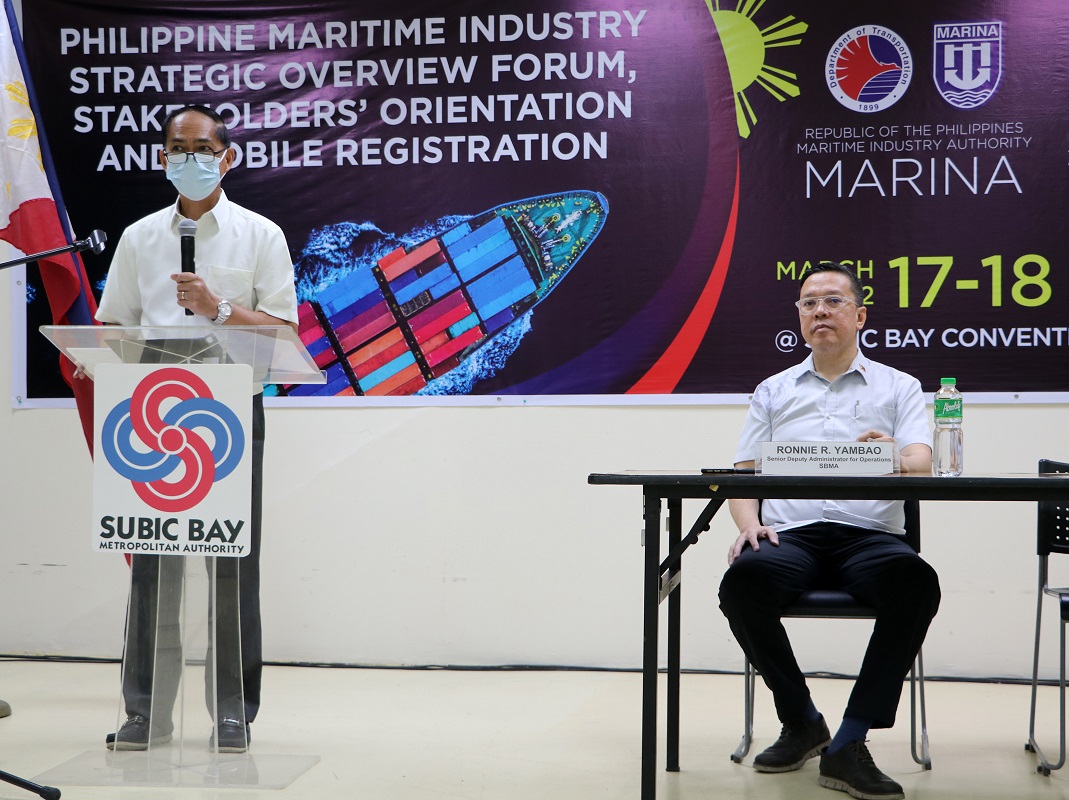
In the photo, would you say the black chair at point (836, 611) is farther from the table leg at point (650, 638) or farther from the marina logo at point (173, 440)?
the marina logo at point (173, 440)

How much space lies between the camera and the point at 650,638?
2195 mm

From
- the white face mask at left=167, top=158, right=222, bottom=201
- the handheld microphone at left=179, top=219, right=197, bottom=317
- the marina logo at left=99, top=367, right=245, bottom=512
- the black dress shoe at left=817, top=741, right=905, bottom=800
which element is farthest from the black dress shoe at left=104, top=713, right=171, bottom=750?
the black dress shoe at left=817, top=741, right=905, bottom=800

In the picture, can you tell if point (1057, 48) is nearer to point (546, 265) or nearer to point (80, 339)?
point (546, 265)

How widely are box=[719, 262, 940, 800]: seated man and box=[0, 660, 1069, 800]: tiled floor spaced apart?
0.12m

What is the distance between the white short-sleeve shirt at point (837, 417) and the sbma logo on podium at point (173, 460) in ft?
4.15

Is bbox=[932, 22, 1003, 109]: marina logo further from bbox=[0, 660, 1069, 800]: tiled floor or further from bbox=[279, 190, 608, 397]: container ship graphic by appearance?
bbox=[0, 660, 1069, 800]: tiled floor

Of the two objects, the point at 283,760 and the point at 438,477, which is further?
the point at 438,477

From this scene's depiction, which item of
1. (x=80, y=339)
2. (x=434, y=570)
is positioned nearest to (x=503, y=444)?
(x=434, y=570)

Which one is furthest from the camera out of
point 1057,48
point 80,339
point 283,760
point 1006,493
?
point 1057,48

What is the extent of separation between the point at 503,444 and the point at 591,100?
1.21m

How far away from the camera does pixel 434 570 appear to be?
3.77 m

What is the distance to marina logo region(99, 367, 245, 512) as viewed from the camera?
230 centimetres

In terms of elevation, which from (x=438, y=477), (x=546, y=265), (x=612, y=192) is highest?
(x=612, y=192)

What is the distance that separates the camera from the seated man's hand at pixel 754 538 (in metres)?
2.61
